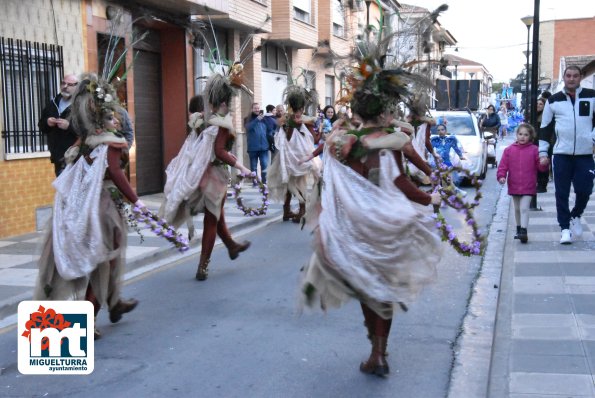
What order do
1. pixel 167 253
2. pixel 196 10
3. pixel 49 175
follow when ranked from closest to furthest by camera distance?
pixel 167 253
pixel 49 175
pixel 196 10

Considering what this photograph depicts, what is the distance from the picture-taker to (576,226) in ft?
30.1

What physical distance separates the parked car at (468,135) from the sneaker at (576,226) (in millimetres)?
8110

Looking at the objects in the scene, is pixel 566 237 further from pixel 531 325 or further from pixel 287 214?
pixel 287 214

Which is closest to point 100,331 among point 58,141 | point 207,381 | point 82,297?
point 82,297

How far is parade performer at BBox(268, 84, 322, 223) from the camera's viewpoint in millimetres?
11336

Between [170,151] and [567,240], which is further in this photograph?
[170,151]

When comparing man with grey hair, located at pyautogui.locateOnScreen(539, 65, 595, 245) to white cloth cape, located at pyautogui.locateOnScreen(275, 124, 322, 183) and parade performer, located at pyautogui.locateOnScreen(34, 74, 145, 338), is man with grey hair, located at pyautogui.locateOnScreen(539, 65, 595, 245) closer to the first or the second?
white cloth cape, located at pyautogui.locateOnScreen(275, 124, 322, 183)

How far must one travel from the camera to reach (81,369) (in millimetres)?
4906

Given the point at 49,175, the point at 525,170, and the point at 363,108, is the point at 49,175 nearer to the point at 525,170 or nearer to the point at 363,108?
the point at 525,170

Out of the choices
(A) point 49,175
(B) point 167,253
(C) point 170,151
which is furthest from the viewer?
A: (C) point 170,151

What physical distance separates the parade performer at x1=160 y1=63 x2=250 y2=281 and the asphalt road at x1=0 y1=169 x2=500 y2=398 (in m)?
0.62

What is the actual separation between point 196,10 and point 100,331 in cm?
1134

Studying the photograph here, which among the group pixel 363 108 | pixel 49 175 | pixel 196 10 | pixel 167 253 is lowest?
pixel 167 253

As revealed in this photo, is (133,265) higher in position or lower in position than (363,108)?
lower
